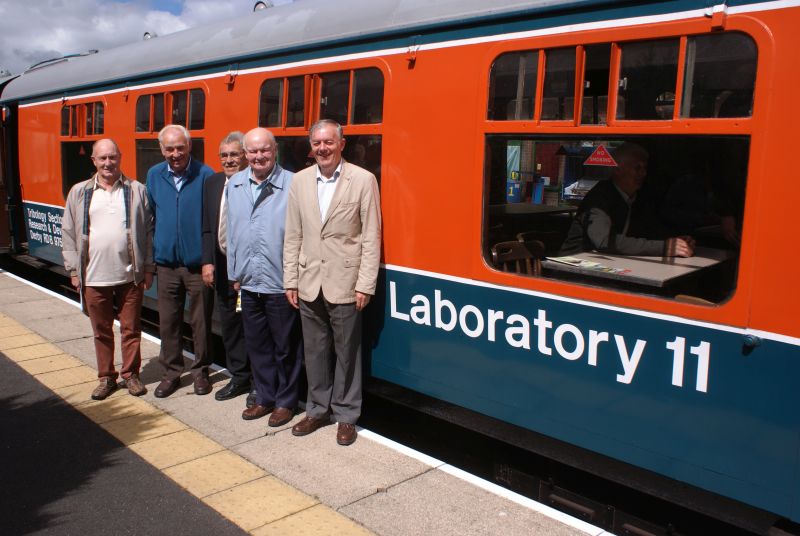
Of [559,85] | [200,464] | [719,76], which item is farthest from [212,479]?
[719,76]

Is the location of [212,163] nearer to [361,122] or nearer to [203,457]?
[361,122]

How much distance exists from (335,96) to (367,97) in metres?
0.30

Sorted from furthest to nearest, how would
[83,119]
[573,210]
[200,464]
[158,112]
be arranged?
[83,119]
[158,112]
[200,464]
[573,210]

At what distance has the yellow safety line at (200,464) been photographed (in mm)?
3406

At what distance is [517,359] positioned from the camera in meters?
3.64

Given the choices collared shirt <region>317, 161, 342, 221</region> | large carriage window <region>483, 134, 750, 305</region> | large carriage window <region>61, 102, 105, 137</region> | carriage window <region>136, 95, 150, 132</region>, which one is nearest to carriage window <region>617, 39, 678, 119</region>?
large carriage window <region>483, 134, 750, 305</region>

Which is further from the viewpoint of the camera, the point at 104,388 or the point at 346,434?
the point at 104,388

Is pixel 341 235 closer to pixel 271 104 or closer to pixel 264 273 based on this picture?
pixel 264 273

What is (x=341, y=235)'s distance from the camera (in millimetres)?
4098

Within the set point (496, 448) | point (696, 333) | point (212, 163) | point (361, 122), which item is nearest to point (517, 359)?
point (696, 333)

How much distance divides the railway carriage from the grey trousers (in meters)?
0.24

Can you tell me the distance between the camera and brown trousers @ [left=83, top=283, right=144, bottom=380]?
5.10 metres

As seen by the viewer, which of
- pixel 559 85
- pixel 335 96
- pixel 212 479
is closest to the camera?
pixel 559 85

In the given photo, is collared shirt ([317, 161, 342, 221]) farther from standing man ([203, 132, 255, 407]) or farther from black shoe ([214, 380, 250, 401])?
black shoe ([214, 380, 250, 401])
